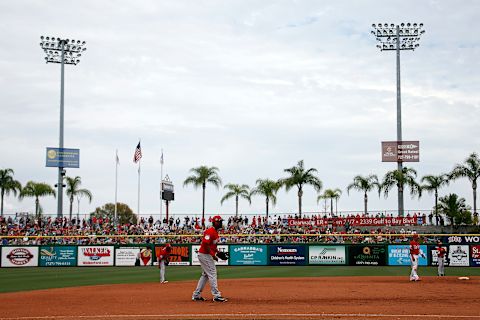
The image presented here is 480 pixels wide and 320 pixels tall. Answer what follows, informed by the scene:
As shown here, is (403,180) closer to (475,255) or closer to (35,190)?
(475,255)

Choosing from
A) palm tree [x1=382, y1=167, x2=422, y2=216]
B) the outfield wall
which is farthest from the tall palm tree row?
the outfield wall

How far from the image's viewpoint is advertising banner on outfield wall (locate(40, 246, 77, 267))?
4203 cm

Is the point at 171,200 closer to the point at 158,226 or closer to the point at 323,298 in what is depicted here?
the point at 158,226

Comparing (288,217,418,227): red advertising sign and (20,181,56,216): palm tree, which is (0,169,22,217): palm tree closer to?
(20,181,56,216): palm tree

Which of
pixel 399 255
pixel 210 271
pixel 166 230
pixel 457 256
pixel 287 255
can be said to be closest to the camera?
pixel 210 271

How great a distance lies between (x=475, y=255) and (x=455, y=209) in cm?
2556

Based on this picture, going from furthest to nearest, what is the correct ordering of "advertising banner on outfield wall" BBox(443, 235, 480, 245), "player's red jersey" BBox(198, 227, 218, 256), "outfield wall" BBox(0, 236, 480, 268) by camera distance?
"outfield wall" BBox(0, 236, 480, 268) < "advertising banner on outfield wall" BBox(443, 235, 480, 245) < "player's red jersey" BBox(198, 227, 218, 256)

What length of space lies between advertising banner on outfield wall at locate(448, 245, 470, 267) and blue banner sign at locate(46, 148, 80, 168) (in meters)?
40.1

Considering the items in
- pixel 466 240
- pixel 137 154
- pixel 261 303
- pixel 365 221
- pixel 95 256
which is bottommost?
pixel 95 256

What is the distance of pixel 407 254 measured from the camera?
39031 millimetres

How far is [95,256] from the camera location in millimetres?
41781

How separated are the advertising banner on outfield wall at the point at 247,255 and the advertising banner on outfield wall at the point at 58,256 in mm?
11054

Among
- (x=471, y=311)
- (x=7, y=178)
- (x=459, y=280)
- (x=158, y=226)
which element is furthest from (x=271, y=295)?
(x=7, y=178)

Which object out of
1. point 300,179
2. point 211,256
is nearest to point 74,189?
point 300,179
